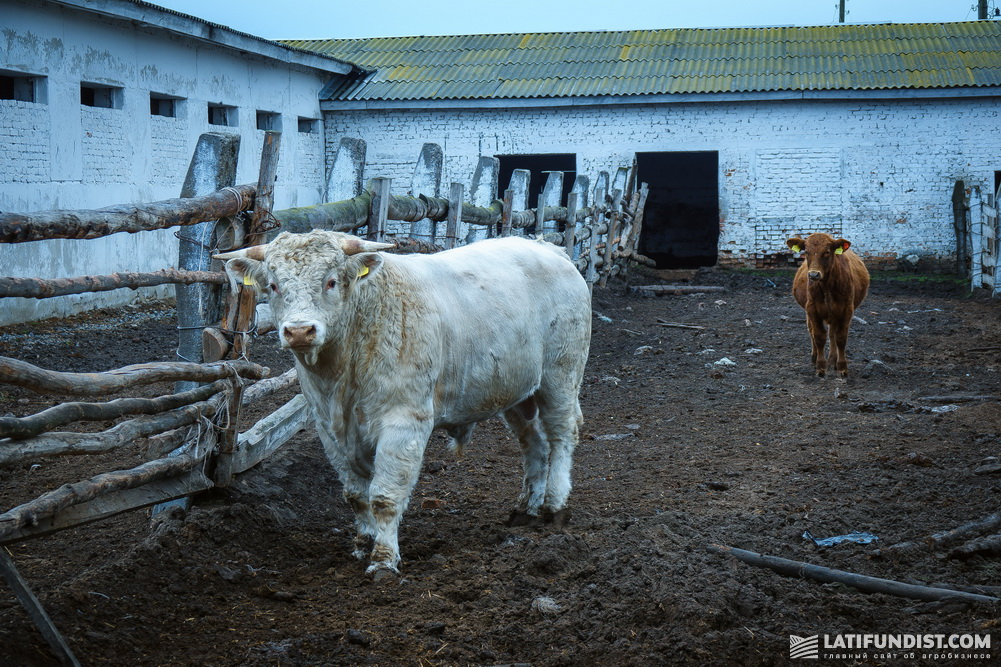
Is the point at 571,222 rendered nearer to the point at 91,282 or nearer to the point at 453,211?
the point at 453,211

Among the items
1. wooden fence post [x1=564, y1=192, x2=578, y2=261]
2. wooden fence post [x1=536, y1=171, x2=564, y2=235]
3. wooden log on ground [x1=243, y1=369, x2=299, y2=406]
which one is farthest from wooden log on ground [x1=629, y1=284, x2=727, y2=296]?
wooden log on ground [x1=243, y1=369, x2=299, y2=406]

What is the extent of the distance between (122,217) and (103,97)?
1053 cm

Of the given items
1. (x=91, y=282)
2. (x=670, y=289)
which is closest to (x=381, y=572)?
(x=91, y=282)

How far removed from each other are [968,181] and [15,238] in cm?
1852

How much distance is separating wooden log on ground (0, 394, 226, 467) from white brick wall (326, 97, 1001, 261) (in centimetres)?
1553

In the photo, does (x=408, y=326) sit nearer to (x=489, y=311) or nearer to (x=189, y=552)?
(x=489, y=311)

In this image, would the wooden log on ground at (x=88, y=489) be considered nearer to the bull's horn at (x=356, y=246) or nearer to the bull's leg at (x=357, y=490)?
the bull's leg at (x=357, y=490)

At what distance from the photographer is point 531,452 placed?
5.56m

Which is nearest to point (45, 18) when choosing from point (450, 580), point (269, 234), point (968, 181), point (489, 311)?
point (269, 234)

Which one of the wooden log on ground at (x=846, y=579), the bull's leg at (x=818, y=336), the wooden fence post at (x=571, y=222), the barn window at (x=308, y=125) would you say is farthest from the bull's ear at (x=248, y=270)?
the barn window at (x=308, y=125)

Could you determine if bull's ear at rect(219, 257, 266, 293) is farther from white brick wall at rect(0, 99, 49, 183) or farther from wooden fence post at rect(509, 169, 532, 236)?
white brick wall at rect(0, 99, 49, 183)

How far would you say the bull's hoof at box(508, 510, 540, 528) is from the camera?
525 cm

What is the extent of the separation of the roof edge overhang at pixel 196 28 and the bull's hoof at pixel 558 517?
9.58 m

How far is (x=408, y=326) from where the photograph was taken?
457cm
